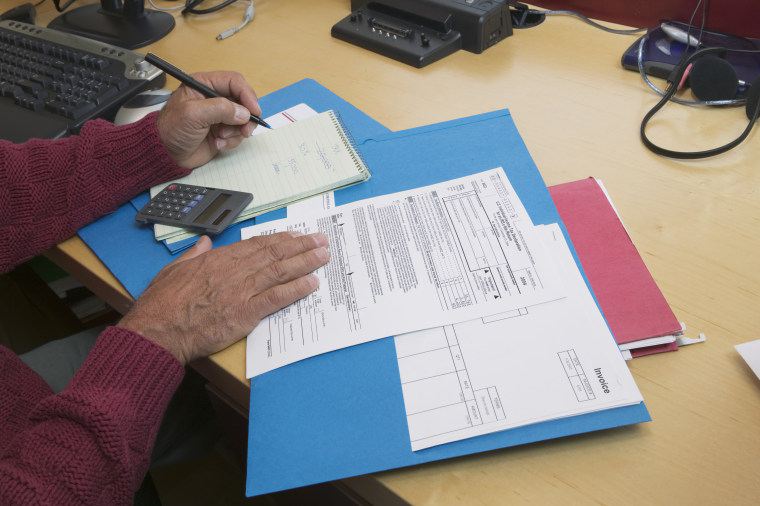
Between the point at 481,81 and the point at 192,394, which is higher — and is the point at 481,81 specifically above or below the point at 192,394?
above

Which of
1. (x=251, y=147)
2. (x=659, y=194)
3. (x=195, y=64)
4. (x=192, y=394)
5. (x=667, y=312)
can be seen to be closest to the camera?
(x=667, y=312)

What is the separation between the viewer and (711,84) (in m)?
0.80

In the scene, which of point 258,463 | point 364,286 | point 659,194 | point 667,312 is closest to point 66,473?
point 258,463

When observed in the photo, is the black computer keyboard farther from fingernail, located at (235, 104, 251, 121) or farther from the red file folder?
the red file folder

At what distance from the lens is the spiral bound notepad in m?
0.73

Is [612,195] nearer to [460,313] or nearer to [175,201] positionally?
[460,313]

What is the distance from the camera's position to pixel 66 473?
0.53m

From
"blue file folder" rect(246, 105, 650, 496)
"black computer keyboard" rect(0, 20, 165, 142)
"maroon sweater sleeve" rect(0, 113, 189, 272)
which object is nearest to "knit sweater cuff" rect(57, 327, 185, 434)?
"blue file folder" rect(246, 105, 650, 496)

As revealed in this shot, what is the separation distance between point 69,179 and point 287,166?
287 mm

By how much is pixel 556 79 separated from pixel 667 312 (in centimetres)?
48

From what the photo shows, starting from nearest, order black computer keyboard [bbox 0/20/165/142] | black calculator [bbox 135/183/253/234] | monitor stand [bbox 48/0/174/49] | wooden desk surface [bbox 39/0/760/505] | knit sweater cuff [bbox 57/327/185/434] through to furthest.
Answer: wooden desk surface [bbox 39/0/760/505]
knit sweater cuff [bbox 57/327/185/434]
black calculator [bbox 135/183/253/234]
black computer keyboard [bbox 0/20/165/142]
monitor stand [bbox 48/0/174/49]

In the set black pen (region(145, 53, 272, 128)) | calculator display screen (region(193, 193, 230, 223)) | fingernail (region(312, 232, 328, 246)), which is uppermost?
black pen (region(145, 53, 272, 128))

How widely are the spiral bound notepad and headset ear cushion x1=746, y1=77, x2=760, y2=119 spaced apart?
53 centimetres

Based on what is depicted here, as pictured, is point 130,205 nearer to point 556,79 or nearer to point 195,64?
point 195,64
